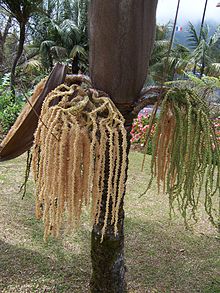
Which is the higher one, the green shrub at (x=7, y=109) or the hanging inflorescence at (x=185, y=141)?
the hanging inflorescence at (x=185, y=141)

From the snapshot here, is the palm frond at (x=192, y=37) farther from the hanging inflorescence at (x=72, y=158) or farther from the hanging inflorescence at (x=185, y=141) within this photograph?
the hanging inflorescence at (x=72, y=158)

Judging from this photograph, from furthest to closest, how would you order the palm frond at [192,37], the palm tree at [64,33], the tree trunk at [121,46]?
1. the palm frond at [192,37]
2. the palm tree at [64,33]
3. the tree trunk at [121,46]

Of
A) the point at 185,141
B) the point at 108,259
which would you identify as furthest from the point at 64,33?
the point at 185,141

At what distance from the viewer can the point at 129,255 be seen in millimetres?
2652

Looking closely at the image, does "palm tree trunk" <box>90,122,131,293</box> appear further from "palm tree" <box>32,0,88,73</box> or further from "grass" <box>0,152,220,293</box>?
"palm tree" <box>32,0,88,73</box>

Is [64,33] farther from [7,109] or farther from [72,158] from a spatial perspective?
[72,158]

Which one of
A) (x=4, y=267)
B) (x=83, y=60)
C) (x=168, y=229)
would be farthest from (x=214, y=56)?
(x=4, y=267)

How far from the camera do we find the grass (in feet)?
7.43

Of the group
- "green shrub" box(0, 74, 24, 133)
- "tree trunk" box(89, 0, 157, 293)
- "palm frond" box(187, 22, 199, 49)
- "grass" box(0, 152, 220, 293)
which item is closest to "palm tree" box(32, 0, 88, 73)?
"palm frond" box(187, 22, 199, 49)

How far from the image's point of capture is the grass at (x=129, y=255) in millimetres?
2264

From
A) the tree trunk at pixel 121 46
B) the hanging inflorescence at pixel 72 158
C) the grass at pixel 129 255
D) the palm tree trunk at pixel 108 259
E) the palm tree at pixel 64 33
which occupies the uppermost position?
the palm tree at pixel 64 33

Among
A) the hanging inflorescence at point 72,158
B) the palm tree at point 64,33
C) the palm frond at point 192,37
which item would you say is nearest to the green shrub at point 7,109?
the hanging inflorescence at point 72,158

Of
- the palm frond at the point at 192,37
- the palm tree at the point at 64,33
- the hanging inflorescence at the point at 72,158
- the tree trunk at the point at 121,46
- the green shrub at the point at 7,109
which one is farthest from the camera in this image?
the palm frond at the point at 192,37

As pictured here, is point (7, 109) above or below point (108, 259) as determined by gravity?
above
